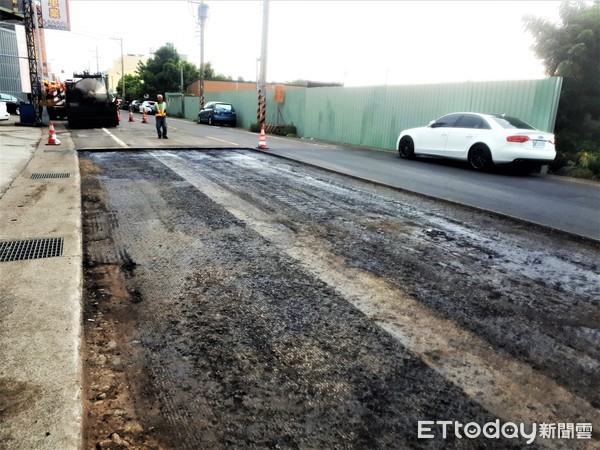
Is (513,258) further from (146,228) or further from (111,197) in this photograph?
(111,197)

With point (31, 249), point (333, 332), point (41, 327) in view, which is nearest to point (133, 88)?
point (31, 249)

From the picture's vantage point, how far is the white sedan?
37.6ft

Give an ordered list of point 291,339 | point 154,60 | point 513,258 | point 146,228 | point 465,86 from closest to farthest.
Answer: point 291,339, point 513,258, point 146,228, point 465,86, point 154,60

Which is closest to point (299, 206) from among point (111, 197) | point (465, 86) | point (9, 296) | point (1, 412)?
point (111, 197)

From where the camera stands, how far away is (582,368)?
111 inches

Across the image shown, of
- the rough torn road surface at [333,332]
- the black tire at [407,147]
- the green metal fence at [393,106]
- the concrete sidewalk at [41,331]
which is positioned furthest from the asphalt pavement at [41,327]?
the green metal fence at [393,106]

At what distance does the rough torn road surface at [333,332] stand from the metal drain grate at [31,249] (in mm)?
348

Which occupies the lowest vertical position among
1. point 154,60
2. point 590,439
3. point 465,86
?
point 590,439

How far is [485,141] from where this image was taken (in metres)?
12.1

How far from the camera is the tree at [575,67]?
13906 millimetres

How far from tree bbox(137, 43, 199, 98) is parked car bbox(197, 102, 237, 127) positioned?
28668mm

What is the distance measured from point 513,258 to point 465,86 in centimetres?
1194

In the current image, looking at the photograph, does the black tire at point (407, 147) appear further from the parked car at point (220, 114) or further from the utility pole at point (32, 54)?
the utility pole at point (32, 54)

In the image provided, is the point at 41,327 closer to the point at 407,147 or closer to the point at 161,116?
the point at 407,147
